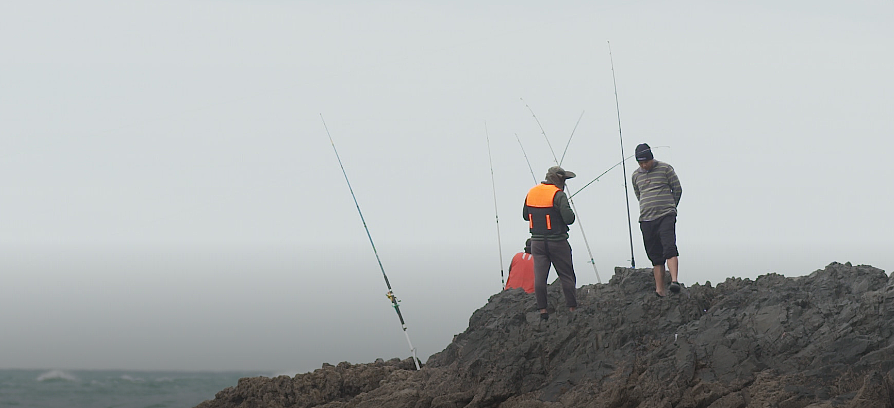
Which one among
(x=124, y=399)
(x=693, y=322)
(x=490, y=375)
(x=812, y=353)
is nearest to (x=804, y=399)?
(x=812, y=353)

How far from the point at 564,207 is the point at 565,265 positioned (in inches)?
29.2

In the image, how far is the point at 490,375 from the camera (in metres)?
8.01

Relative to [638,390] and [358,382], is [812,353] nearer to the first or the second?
[638,390]

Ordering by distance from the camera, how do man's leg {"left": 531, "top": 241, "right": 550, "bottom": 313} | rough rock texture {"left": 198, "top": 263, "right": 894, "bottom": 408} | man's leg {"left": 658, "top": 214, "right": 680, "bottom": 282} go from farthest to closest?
man's leg {"left": 531, "top": 241, "right": 550, "bottom": 313} → man's leg {"left": 658, "top": 214, "right": 680, "bottom": 282} → rough rock texture {"left": 198, "top": 263, "right": 894, "bottom": 408}

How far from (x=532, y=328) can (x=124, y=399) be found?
22.6ft

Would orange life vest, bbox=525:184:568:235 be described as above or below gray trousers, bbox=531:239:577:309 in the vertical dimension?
above

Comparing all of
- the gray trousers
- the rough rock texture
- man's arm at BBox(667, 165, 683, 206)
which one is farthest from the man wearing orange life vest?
man's arm at BBox(667, 165, 683, 206)

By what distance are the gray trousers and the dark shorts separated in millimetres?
969

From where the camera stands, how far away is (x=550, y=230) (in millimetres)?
8898

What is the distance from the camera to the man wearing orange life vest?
8875 mm

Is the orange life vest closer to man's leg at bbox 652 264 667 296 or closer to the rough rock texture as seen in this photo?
the rough rock texture

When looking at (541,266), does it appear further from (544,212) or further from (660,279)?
(660,279)

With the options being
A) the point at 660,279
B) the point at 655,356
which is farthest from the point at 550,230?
the point at 655,356

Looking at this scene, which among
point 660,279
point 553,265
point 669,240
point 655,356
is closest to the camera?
point 655,356
